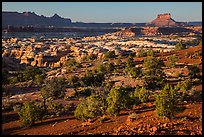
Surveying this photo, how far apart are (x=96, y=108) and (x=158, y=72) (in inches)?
566

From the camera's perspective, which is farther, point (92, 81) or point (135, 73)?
point (135, 73)

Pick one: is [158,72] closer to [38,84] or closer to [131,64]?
[131,64]

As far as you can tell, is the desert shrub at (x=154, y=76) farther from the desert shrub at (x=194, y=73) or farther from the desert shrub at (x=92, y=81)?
the desert shrub at (x=92, y=81)

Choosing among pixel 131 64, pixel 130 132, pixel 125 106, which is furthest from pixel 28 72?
pixel 130 132

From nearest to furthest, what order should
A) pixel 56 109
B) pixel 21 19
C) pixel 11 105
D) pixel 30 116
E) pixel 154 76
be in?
1. pixel 30 116
2. pixel 56 109
3. pixel 11 105
4. pixel 154 76
5. pixel 21 19

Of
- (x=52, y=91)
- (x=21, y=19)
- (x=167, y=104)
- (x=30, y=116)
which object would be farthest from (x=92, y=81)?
(x=21, y=19)

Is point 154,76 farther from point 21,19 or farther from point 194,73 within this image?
point 21,19

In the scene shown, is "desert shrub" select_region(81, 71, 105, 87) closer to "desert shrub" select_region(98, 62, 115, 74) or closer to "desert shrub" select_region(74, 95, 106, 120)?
"desert shrub" select_region(98, 62, 115, 74)

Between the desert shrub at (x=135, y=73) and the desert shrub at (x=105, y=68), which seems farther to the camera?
the desert shrub at (x=105, y=68)

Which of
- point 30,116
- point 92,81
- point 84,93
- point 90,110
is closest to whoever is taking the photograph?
point 90,110

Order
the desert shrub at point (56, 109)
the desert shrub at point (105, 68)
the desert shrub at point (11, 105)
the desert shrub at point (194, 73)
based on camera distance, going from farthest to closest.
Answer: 1. the desert shrub at point (105, 68)
2. the desert shrub at point (194, 73)
3. the desert shrub at point (11, 105)
4. the desert shrub at point (56, 109)

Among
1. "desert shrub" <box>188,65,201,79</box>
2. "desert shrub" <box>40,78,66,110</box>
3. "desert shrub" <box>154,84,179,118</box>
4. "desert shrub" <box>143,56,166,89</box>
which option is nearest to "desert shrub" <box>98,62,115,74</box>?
"desert shrub" <box>143,56,166,89</box>

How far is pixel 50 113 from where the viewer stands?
21578 mm

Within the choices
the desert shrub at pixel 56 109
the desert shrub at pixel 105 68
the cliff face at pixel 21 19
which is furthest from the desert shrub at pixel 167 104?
the cliff face at pixel 21 19
